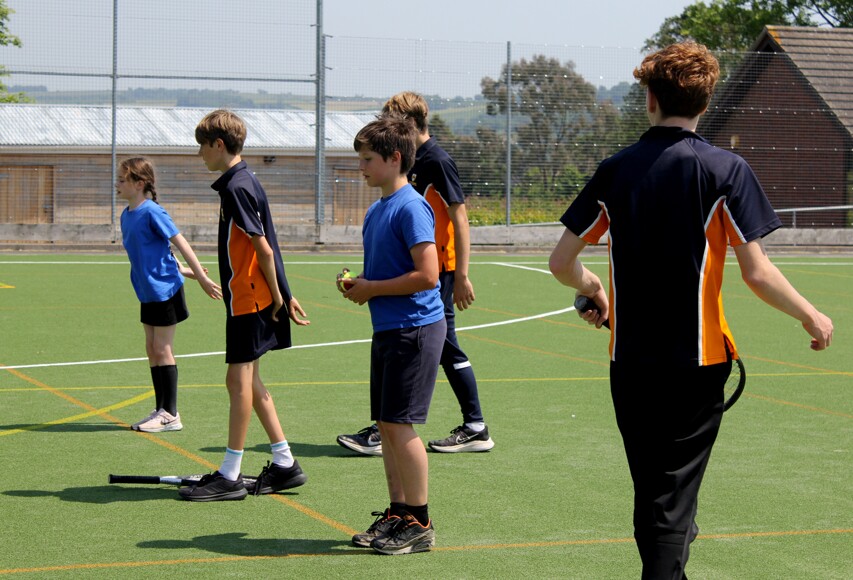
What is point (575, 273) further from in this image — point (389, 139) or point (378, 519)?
point (378, 519)

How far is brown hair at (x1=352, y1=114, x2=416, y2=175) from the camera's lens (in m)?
5.75

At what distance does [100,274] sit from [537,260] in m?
8.76

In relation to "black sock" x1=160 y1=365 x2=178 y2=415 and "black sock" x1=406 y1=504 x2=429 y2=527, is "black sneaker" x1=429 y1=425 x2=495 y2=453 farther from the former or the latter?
"black sock" x1=406 y1=504 x2=429 y2=527

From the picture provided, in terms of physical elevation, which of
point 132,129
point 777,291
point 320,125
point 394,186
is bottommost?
point 777,291

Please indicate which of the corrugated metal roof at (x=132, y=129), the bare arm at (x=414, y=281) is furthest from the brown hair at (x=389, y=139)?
the corrugated metal roof at (x=132, y=129)

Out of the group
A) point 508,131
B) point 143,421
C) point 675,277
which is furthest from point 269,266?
point 508,131

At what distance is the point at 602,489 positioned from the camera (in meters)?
6.91

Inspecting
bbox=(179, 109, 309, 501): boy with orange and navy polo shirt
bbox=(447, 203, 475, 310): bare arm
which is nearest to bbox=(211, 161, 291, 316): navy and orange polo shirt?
bbox=(179, 109, 309, 501): boy with orange and navy polo shirt

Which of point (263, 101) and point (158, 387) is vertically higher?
point (263, 101)

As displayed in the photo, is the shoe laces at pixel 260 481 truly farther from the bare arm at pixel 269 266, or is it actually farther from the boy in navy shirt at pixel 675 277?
the boy in navy shirt at pixel 675 277

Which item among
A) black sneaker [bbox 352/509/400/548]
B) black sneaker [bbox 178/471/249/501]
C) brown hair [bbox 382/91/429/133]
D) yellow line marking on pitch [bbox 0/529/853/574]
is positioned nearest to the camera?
yellow line marking on pitch [bbox 0/529/853/574]

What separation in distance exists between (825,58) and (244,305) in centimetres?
3297

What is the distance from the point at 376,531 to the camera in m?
5.79

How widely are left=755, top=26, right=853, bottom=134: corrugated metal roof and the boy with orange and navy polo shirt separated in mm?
26912
